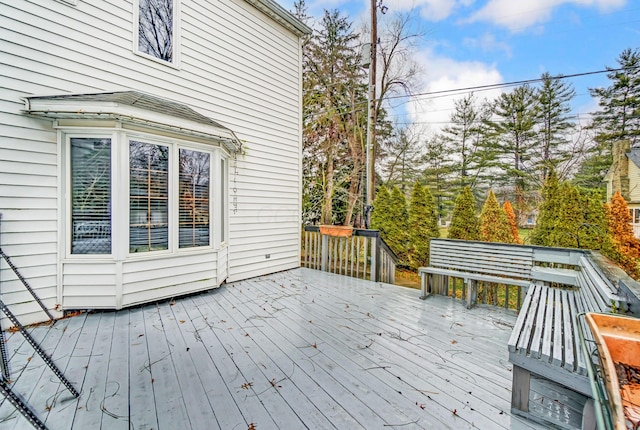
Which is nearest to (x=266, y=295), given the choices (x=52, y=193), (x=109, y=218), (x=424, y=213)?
(x=109, y=218)

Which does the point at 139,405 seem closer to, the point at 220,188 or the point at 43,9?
the point at 220,188

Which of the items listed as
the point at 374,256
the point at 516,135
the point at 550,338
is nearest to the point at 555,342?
the point at 550,338

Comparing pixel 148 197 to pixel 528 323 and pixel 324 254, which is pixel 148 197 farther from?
pixel 528 323

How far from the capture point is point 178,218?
4.11 meters

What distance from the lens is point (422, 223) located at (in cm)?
792

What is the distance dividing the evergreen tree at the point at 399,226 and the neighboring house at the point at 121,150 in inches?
183

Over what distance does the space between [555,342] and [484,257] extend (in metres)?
2.36

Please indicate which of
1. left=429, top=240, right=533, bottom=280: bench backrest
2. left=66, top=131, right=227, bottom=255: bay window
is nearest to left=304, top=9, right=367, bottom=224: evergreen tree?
left=429, top=240, right=533, bottom=280: bench backrest

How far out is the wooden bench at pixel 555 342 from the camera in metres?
1.68

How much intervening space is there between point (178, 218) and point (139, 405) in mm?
2669

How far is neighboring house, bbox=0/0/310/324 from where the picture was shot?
3207 mm

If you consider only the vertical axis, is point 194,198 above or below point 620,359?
above

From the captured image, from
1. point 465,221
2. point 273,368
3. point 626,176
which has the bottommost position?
point 273,368

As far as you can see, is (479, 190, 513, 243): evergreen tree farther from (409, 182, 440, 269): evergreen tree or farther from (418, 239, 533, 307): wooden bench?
(418, 239, 533, 307): wooden bench
